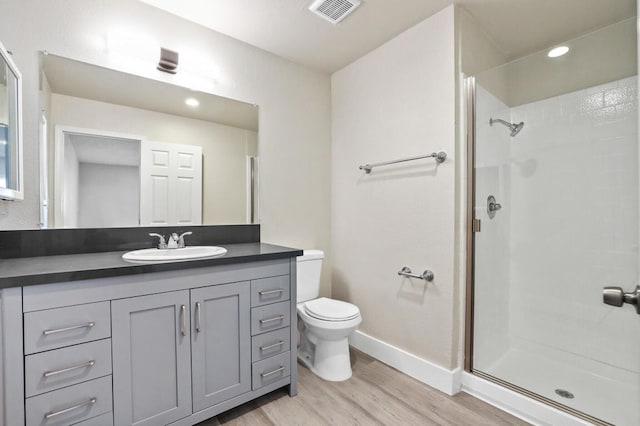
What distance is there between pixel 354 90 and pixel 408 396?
2.18m

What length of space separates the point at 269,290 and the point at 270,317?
149 mm

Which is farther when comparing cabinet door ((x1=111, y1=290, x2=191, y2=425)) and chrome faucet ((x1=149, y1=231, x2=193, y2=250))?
chrome faucet ((x1=149, y1=231, x2=193, y2=250))

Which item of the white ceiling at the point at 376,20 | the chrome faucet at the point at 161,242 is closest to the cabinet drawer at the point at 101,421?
the chrome faucet at the point at 161,242

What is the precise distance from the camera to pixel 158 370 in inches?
50.9

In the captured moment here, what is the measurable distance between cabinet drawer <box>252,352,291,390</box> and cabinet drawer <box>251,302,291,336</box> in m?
0.17

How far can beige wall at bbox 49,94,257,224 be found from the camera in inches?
62.8

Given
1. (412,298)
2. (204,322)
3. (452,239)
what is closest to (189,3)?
(204,322)

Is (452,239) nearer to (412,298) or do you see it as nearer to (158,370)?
(412,298)

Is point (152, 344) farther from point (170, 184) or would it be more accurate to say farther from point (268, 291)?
point (170, 184)

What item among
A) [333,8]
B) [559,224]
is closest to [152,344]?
[333,8]

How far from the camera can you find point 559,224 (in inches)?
82.3

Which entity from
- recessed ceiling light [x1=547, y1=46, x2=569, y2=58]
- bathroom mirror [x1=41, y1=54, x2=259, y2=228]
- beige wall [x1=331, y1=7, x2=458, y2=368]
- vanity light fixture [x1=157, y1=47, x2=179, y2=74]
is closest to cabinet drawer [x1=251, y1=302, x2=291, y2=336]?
bathroom mirror [x1=41, y1=54, x2=259, y2=228]

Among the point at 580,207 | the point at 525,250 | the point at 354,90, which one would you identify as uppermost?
the point at 354,90

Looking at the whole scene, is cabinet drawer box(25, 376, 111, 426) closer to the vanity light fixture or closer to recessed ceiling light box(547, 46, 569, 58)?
the vanity light fixture
